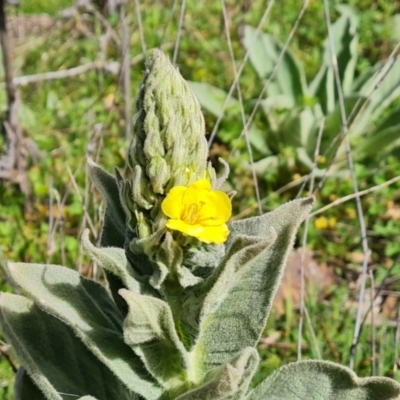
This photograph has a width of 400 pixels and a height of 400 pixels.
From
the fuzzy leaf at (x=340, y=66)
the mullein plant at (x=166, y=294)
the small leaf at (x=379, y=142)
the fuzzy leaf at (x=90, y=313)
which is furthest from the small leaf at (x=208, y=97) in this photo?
Result: the fuzzy leaf at (x=90, y=313)

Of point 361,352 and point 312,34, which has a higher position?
point 312,34

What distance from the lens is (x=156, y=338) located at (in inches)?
51.4

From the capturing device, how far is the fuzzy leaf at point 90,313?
1285mm

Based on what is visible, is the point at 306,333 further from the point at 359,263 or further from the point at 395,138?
the point at 395,138

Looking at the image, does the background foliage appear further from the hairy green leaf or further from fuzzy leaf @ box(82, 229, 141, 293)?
fuzzy leaf @ box(82, 229, 141, 293)

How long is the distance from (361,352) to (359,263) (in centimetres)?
81

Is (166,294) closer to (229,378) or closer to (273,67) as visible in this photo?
(229,378)

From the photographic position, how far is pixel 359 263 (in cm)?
309

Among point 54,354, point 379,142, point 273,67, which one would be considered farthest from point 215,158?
point 54,354

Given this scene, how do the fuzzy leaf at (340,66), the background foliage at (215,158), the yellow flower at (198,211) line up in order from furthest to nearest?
the fuzzy leaf at (340,66)
the background foliage at (215,158)
the yellow flower at (198,211)

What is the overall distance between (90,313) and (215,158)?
2.30 meters

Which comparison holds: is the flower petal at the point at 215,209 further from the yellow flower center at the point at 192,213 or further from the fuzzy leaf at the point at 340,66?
the fuzzy leaf at the point at 340,66

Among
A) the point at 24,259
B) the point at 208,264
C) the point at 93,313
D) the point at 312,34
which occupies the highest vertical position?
the point at 312,34

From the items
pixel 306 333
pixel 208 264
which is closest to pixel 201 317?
pixel 208 264
